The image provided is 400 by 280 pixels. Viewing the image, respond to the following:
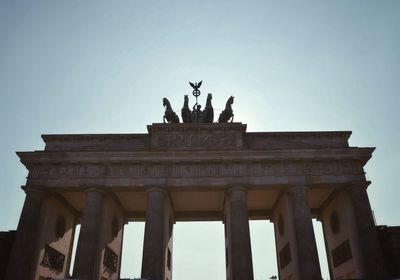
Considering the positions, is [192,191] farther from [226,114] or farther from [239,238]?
[226,114]

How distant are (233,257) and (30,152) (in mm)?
16174

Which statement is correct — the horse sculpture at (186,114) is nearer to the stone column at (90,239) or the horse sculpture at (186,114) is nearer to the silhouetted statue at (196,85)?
the silhouetted statue at (196,85)

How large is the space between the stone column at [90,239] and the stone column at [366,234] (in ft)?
57.8

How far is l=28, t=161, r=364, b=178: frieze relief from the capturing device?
952 inches

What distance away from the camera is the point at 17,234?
21828mm

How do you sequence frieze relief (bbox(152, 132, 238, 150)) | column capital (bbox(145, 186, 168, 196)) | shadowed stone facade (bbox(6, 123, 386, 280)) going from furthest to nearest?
frieze relief (bbox(152, 132, 238, 150))
column capital (bbox(145, 186, 168, 196))
shadowed stone facade (bbox(6, 123, 386, 280))

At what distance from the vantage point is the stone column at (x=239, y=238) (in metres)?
20.9

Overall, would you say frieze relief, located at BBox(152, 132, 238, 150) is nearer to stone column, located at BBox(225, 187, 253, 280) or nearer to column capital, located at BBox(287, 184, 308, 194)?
stone column, located at BBox(225, 187, 253, 280)

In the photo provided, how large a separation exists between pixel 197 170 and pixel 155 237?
220 inches

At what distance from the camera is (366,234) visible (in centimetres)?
2197

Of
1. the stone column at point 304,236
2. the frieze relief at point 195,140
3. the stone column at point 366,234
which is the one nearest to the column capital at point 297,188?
the stone column at point 304,236

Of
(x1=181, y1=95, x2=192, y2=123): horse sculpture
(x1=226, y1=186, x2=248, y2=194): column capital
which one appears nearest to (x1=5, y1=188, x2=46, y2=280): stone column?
(x1=181, y1=95, x2=192, y2=123): horse sculpture

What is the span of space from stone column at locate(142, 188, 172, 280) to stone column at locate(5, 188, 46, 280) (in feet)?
24.5

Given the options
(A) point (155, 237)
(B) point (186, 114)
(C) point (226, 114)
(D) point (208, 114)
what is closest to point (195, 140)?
(B) point (186, 114)
